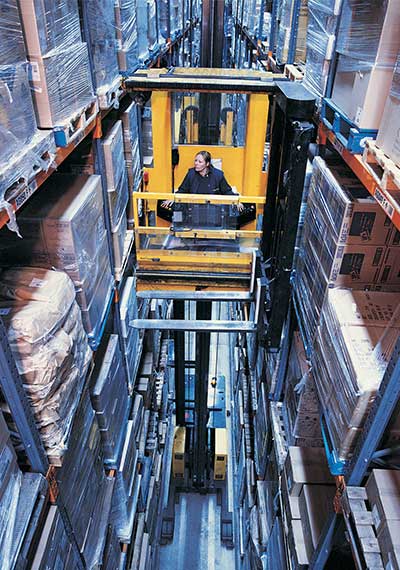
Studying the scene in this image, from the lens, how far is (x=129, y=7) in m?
4.11

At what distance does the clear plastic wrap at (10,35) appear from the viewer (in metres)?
1.74

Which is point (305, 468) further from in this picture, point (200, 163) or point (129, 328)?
point (200, 163)

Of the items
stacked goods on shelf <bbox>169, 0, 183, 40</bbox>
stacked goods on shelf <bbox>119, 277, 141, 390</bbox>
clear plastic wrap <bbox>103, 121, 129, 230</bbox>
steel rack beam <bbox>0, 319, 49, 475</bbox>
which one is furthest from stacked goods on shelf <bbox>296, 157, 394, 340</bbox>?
stacked goods on shelf <bbox>169, 0, 183, 40</bbox>

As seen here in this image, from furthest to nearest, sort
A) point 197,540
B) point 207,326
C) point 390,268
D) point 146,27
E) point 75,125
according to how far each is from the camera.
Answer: point 197,540
point 146,27
point 207,326
point 390,268
point 75,125

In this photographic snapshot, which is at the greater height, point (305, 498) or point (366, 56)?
point (366, 56)

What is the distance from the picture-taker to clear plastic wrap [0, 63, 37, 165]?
5.74 feet

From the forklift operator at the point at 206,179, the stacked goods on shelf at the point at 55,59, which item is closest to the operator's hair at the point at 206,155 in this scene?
the forklift operator at the point at 206,179

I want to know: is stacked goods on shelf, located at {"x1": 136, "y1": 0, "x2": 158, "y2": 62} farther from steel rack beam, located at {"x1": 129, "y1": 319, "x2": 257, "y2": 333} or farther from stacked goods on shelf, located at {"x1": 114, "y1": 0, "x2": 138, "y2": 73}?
steel rack beam, located at {"x1": 129, "y1": 319, "x2": 257, "y2": 333}

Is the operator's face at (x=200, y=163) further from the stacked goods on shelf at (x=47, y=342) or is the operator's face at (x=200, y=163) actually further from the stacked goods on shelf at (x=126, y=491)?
the stacked goods on shelf at (x=47, y=342)

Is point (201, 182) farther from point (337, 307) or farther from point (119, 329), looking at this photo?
point (337, 307)

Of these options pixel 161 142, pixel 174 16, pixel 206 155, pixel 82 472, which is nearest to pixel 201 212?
pixel 206 155

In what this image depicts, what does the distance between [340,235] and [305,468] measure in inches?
70.2

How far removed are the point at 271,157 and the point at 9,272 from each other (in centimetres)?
280

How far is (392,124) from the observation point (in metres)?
1.94
